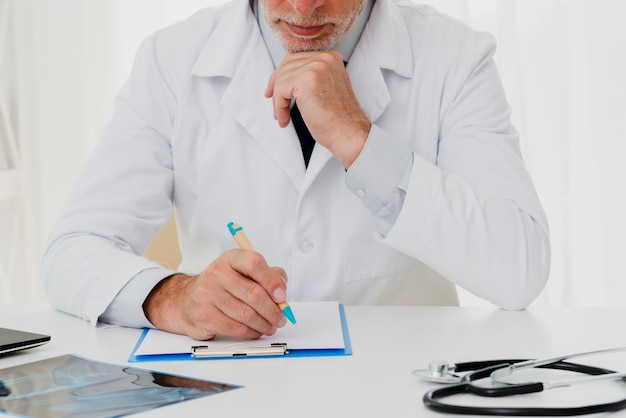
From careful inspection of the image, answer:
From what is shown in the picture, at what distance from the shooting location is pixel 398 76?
1.69 metres

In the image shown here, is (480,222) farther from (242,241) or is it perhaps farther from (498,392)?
(498,392)

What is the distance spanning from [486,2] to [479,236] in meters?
1.65

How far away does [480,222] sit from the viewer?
1414 millimetres

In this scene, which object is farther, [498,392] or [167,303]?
[167,303]

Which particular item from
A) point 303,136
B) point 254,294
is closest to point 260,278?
point 254,294

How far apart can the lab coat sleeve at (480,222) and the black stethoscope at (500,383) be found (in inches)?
14.4

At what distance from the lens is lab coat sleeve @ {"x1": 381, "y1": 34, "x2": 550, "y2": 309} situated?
1.37m

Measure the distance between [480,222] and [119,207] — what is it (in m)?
0.66

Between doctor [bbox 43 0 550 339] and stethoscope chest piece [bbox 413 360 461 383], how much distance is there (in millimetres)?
401

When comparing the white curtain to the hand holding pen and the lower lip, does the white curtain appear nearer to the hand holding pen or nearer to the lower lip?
the lower lip

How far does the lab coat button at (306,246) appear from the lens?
1601 millimetres

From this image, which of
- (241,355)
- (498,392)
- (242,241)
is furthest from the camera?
(242,241)

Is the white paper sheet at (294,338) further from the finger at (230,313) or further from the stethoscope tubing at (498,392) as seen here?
the stethoscope tubing at (498,392)

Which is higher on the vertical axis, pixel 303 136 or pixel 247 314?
pixel 303 136
